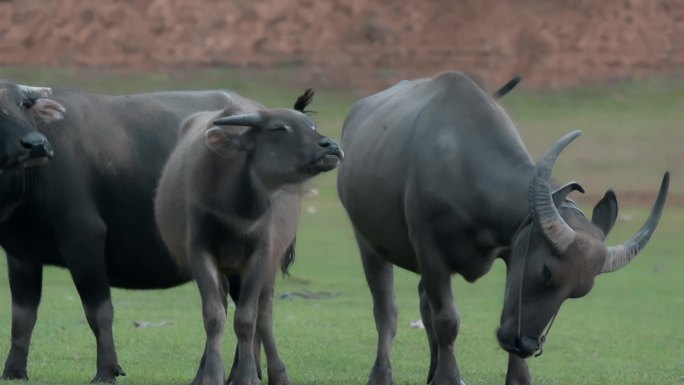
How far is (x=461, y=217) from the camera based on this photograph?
11.3m

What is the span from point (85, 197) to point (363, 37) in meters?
41.8

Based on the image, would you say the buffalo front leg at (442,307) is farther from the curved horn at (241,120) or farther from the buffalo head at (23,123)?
the buffalo head at (23,123)

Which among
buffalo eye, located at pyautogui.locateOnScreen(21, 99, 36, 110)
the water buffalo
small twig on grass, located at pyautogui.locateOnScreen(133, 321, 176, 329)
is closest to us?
the water buffalo

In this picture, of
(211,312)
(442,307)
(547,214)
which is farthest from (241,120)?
(547,214)

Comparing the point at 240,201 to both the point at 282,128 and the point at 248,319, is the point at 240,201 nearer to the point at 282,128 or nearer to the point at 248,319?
the point at 282,128

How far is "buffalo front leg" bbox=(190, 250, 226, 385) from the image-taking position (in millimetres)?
11039

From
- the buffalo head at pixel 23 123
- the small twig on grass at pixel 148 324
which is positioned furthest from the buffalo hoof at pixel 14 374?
the small twig on grass at pixel 148 324

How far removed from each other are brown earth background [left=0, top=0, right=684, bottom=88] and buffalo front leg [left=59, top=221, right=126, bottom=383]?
1477 inches

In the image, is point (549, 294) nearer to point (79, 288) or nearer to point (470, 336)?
point (79, 288)

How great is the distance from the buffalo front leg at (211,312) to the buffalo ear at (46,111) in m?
1.58

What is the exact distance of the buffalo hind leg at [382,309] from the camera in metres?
12.6

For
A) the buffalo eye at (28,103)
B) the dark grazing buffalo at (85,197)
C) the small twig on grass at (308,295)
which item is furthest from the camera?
the small twig on grass at (308,295)

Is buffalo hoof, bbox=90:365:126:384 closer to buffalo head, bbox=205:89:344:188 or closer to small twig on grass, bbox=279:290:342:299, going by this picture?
buffalo head, bbox=205:89:344:188

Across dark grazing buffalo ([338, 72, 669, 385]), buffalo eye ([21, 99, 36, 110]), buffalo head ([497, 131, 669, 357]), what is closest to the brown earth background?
dark grazing buffalo ([338, 72, 669, 385])
